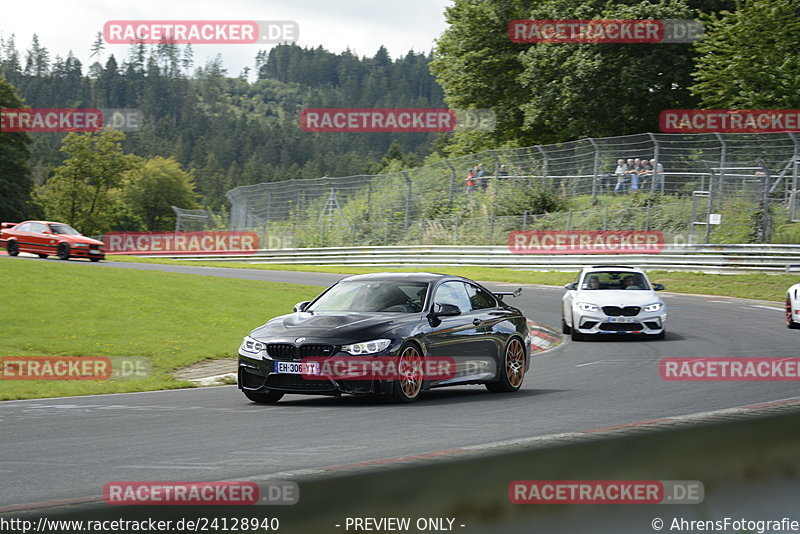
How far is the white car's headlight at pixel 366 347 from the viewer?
1023cm

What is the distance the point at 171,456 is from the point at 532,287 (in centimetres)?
2576

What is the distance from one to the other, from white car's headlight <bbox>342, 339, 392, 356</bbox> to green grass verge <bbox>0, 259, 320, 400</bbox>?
3707mm

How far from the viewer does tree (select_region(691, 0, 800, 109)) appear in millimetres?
41188

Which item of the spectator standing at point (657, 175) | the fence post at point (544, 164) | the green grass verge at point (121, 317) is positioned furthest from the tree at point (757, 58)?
the green grass verge at point (121, 317)

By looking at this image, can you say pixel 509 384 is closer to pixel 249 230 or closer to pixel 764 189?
pixel 764 189

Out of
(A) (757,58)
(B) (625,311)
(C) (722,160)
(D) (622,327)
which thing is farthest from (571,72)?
(D) (622,327)

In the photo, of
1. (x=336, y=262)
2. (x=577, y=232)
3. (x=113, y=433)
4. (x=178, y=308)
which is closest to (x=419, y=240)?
(x=336, y=262)

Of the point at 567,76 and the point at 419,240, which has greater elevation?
the point at 567,76

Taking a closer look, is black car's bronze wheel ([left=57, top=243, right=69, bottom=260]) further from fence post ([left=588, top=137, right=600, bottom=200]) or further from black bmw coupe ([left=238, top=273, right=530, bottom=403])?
black bmw coupe ([left=238, top=273, right=530, bottom=403])

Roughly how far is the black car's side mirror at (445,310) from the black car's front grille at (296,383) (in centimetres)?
158

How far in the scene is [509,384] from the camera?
12.1 meters

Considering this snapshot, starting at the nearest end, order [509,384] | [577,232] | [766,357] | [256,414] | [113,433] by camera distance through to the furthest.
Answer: [113,433], [256,414], [509,384], [766,357], [577,232]

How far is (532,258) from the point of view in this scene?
38.0 metres

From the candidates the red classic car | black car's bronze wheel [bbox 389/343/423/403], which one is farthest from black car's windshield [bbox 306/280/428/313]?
the red classic car
